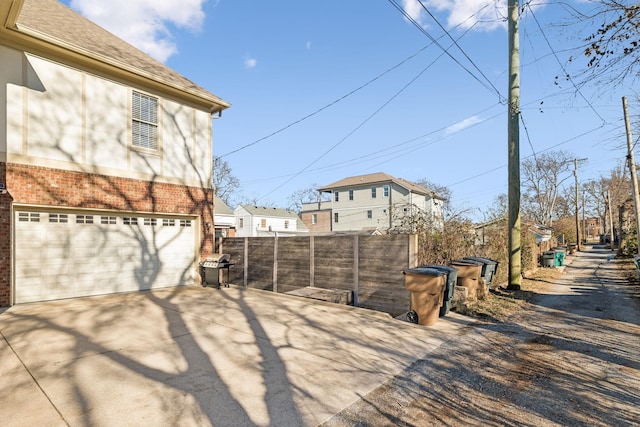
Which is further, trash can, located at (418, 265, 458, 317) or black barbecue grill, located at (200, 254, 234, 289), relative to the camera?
black barbecue grill, located at (200, 254, 234, 289)

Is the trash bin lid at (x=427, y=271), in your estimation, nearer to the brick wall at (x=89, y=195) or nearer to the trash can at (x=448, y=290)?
the trash can at (x=448, y=290)

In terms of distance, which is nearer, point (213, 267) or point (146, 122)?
point (146, 122)

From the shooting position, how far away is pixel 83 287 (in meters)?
8.71

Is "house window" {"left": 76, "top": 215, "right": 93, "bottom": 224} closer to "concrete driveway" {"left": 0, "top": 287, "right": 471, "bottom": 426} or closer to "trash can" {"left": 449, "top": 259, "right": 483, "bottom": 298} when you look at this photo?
"concrete driveway" {"left": 0, "top": 287, "right": 471, "bottom": 426}

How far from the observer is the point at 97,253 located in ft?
29.5

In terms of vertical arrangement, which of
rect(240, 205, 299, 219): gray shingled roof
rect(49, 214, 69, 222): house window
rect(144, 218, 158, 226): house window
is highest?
rect(240, 205, 299, 219): gray shingled roof

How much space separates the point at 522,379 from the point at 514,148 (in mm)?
9120

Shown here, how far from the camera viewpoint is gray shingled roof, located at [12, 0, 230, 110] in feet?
27.1

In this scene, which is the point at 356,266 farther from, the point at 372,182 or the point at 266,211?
the point at 266,211

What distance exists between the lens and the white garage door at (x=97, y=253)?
25.8 feet

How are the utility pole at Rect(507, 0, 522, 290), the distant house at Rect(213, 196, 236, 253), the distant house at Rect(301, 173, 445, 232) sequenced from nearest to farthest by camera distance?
the utility pole at Rect(507, 0, 522, 290)
the distant house at Rect(213, 196, 236, 253)
the distant house at Rect(301, 173, 445, 232)

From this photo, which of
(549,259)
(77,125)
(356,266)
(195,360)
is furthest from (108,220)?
(549,259)

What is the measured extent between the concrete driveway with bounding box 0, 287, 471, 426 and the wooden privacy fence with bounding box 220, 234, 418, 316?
687 mm

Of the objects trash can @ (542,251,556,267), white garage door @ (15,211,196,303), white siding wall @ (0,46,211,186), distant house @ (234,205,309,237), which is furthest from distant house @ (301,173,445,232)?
white siding wall @ (0,46,211,186)
